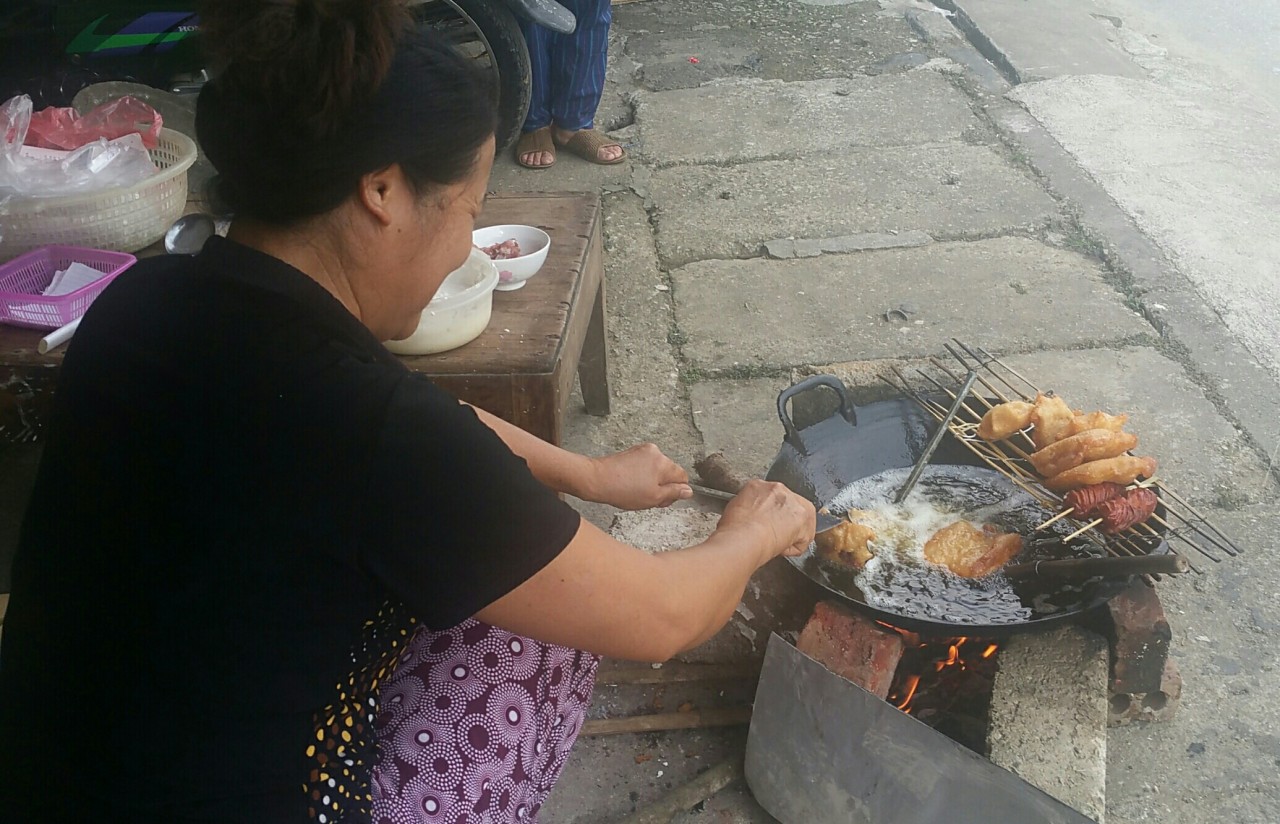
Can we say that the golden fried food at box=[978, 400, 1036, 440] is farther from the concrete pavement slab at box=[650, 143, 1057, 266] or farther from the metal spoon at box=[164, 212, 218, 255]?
the concrete pavement slab at box=[650, 143, 1057, 266]

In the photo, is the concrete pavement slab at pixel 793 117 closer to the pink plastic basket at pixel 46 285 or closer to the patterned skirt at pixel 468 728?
the pink plastic basket at pixel 46 285

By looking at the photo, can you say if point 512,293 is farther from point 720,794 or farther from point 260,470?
point 260,470

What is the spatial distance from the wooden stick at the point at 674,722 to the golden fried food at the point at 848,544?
0.45 metres

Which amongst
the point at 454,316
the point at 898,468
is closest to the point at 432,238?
the point at 454,316

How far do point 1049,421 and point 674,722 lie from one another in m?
1.21

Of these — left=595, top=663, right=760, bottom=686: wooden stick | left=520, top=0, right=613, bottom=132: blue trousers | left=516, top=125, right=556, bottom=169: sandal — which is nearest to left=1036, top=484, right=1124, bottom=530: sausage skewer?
left=595, top=663, right=760, bottom=686: wooden stick

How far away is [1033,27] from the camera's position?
7.24m

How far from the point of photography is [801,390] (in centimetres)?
254

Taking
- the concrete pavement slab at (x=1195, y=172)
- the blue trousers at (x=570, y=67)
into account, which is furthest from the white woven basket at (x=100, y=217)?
the concrete pavement slab at (x=1195, y=172)

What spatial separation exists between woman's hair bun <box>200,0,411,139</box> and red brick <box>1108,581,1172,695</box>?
6.30 feet

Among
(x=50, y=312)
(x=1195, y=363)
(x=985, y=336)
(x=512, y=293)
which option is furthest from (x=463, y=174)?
(x=1195, y=363)

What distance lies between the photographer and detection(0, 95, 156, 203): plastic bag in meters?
2.63

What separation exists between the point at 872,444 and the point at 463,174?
5.46ft

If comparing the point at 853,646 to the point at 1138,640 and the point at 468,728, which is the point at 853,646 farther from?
the point at 468,728
